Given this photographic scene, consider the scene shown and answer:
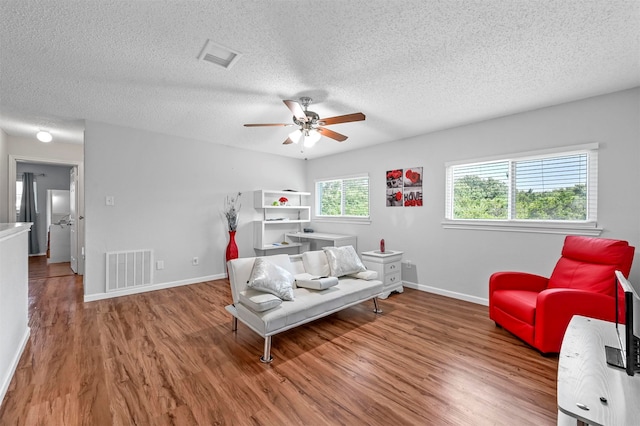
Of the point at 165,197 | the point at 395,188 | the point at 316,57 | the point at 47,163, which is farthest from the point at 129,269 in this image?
the point at 395,188

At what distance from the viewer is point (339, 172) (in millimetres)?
5793

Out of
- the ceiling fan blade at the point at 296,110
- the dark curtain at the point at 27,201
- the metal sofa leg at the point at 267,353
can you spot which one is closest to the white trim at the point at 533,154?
the ceiling fan blade at the point at 296,110

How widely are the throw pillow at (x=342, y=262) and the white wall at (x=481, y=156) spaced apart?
1469 millimetres

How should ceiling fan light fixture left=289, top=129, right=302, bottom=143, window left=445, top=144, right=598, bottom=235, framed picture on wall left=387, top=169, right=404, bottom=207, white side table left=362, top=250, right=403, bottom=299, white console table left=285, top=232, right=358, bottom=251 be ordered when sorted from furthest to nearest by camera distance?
white console table left=285, top=232, right=358, bottom=251 → framed picture on wall left=387, top=169, right=404, bottom=207 → white side table left=362, top=250, right=403, bottom=299 → ceiling fan light fixture left=289, top=129, right=302, bottom=143 → window left=445, top=144, right=598, bottom=235

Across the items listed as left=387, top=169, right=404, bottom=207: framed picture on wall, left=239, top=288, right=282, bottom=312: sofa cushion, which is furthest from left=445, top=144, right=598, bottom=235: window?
left=239, top=288, right=282, bottom=312: sofa cushion

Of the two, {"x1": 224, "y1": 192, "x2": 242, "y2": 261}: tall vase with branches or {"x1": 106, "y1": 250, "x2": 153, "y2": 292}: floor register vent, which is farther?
{"x1": 224, "y1": 192, "x2": 242, "y2": 261}: tall vase with branches

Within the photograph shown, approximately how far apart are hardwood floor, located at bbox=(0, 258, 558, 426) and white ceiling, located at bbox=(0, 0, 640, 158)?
253 cm

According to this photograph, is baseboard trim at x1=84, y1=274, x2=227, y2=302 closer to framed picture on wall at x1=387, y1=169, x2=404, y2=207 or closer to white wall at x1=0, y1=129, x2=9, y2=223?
white wall at x1=0, y1=129, x2=9, y2=223

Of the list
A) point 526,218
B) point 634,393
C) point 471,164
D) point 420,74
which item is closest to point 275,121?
point 420,74

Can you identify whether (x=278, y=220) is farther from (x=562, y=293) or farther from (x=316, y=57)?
(x=562, y=293)

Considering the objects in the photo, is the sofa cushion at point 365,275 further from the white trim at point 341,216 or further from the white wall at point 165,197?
the white wall at point 165,197

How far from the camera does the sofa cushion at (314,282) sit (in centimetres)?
295

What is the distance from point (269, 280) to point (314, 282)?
1.78ft

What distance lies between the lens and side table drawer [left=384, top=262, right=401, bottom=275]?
4.07m
